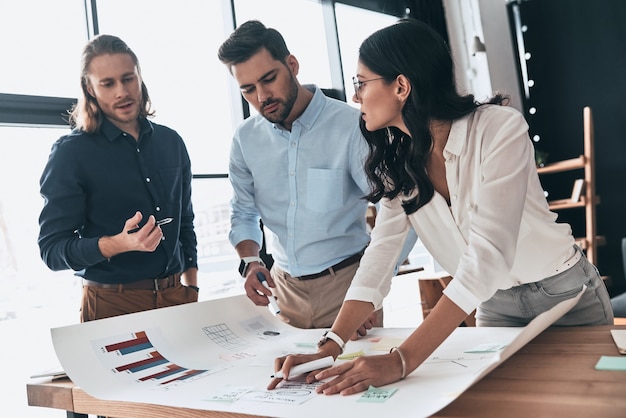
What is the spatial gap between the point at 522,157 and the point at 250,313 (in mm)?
902

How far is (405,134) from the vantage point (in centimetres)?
156

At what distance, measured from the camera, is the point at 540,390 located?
37.2 inches

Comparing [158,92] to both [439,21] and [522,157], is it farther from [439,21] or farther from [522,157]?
[439,21]

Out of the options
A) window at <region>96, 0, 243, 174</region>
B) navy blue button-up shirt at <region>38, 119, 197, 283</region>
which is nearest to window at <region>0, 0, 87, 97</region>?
window at <region>96, 0, 243, 174</region>

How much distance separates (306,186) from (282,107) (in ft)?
0.87

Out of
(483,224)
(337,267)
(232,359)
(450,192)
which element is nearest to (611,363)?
(483,224)

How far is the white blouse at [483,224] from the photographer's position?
118 cm

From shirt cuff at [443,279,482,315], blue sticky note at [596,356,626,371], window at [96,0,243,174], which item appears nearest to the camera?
blue sticky note at [596,356,626,371]

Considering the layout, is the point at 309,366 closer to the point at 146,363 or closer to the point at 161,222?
the point at 146,363

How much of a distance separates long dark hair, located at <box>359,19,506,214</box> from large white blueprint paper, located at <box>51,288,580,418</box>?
1.21 ft

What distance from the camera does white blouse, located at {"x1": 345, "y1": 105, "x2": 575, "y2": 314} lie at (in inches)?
46.5

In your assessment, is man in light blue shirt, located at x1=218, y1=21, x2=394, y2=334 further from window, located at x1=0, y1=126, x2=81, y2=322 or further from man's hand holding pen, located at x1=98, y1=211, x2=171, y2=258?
window, located at x1=0, y1=126, x2=81, y2=322

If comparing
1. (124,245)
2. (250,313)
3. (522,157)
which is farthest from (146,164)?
(522,157)

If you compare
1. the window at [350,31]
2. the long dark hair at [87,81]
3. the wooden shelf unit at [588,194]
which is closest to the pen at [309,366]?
the long dark hair at [87,81]
